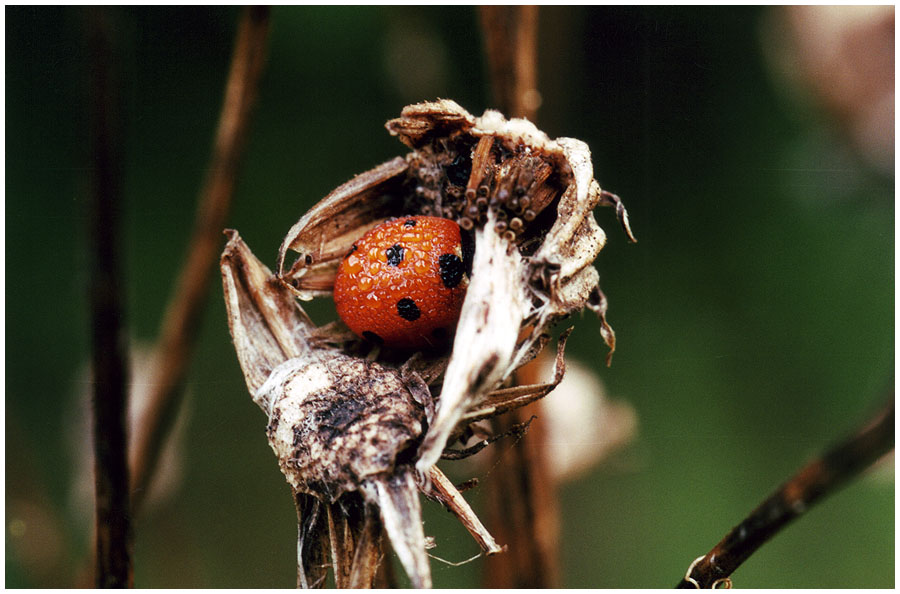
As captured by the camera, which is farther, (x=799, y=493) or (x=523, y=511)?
(x=523, y=511)

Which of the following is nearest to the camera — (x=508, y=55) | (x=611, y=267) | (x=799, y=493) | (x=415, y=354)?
(x=799, y=493)

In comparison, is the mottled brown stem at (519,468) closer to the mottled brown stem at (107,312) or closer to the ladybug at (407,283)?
the ladybug at (407,283)

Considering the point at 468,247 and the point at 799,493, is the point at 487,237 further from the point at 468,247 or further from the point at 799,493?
the point at 799,493

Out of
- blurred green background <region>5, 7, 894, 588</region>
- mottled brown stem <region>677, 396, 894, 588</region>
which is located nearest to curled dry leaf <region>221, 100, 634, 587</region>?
mottled brown stem <region>677, 396, 894, 588</region>

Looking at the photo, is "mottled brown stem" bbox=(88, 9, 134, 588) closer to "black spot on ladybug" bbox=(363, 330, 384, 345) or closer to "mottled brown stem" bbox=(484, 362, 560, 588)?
"black spot on ladybug" bbox=(363, 330, 384, 345)

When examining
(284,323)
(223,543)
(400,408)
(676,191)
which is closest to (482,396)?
(400,408)

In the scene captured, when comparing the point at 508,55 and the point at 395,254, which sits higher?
the point at 508,55

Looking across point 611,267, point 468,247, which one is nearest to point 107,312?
point 468,247

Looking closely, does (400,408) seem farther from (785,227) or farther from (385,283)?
(785,227)
